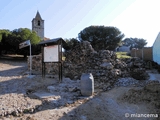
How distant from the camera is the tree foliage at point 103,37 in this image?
30594 millimetres

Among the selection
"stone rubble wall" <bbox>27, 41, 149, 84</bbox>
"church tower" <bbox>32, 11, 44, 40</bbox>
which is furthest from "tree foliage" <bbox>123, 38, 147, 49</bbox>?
"stone rubble wall" <bbox>27, 41, 149, 84</bbox>

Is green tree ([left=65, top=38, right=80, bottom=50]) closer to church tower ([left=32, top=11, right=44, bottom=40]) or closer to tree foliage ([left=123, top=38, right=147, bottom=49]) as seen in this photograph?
church tower ([left=32, top=11, right=44, bottom=40])

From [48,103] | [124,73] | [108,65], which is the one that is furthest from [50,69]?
[48,103]

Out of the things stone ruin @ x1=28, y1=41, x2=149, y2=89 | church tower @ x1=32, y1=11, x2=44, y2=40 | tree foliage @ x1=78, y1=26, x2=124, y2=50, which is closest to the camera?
stone ruin @ x1=28, y1=41, x2=149, y2=89

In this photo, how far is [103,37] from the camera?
30797 mm

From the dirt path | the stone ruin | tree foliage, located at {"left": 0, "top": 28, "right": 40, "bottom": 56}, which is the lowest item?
the dirt path

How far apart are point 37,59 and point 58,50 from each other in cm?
409

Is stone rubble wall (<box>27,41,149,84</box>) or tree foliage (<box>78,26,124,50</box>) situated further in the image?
tree foliage (<box>78,26,124,50</box>)

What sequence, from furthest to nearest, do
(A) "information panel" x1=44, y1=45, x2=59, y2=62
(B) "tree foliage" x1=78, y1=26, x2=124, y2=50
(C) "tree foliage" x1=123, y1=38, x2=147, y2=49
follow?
1. (C) "tree foliage" x1=123, y1=38, x2=147, y2=49
2. (B) "tree foliage" x1=78, y1=26, x2=124, y2=50
3. (A) "information panel" x1=44, y1=45, x2=59, y2=62

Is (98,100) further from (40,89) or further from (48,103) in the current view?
(40,89)

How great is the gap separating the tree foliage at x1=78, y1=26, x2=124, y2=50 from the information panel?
864 inches

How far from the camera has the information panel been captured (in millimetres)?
8328

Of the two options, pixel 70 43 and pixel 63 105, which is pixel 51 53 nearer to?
pixel 63 105

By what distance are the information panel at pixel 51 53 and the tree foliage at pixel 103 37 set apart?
2196 cm
